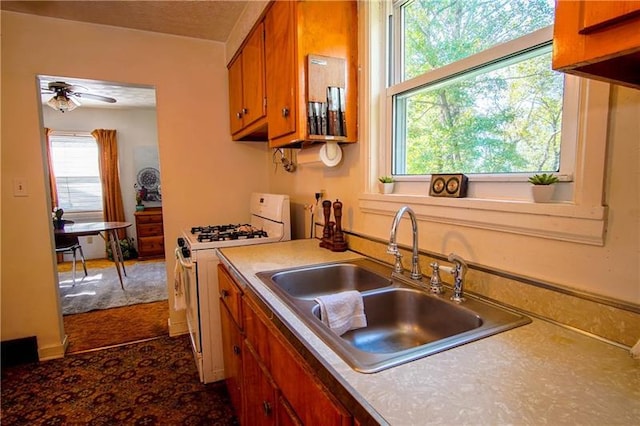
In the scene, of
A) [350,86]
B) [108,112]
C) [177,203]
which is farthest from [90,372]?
[108,112]

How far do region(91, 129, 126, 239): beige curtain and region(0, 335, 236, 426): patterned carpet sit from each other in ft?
11.5

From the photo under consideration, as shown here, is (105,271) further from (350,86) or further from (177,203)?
(350,86)

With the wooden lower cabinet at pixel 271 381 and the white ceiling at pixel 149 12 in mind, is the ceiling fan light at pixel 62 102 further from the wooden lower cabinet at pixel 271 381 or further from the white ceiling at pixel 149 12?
the wooden lower cabinet at pixel 271 381

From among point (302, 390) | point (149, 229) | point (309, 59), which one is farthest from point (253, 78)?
point (149, 229)

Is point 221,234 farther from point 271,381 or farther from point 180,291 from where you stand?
point 271,381

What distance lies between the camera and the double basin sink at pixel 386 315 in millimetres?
764

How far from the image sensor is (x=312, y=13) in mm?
1530

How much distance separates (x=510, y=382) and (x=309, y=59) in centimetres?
139

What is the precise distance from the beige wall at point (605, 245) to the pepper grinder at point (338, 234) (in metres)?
0.49

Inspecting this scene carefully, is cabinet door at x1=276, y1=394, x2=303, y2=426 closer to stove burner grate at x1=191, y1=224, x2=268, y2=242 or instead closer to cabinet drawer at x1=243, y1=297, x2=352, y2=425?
cabinet drawer at x1=243, y1=297, x2=352, y2=425

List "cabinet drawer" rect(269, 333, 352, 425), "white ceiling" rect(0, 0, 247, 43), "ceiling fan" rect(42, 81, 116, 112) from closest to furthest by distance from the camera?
"cabinet drawer" rect(269, 333, 352, 425) < "white ceiling" rect(0, 0, 247, 43) < "ceiling fan" rect(42, 81, 116, 112)

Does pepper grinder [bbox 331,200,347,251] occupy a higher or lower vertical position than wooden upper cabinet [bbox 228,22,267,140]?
lower

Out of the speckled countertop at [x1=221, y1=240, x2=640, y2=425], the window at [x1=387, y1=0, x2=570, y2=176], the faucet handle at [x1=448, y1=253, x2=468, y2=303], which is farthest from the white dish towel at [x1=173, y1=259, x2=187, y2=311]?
the faucet handle at [x1=448, y1=253, x2=468, y2=303]

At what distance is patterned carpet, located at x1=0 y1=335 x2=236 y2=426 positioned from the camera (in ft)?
5.89
